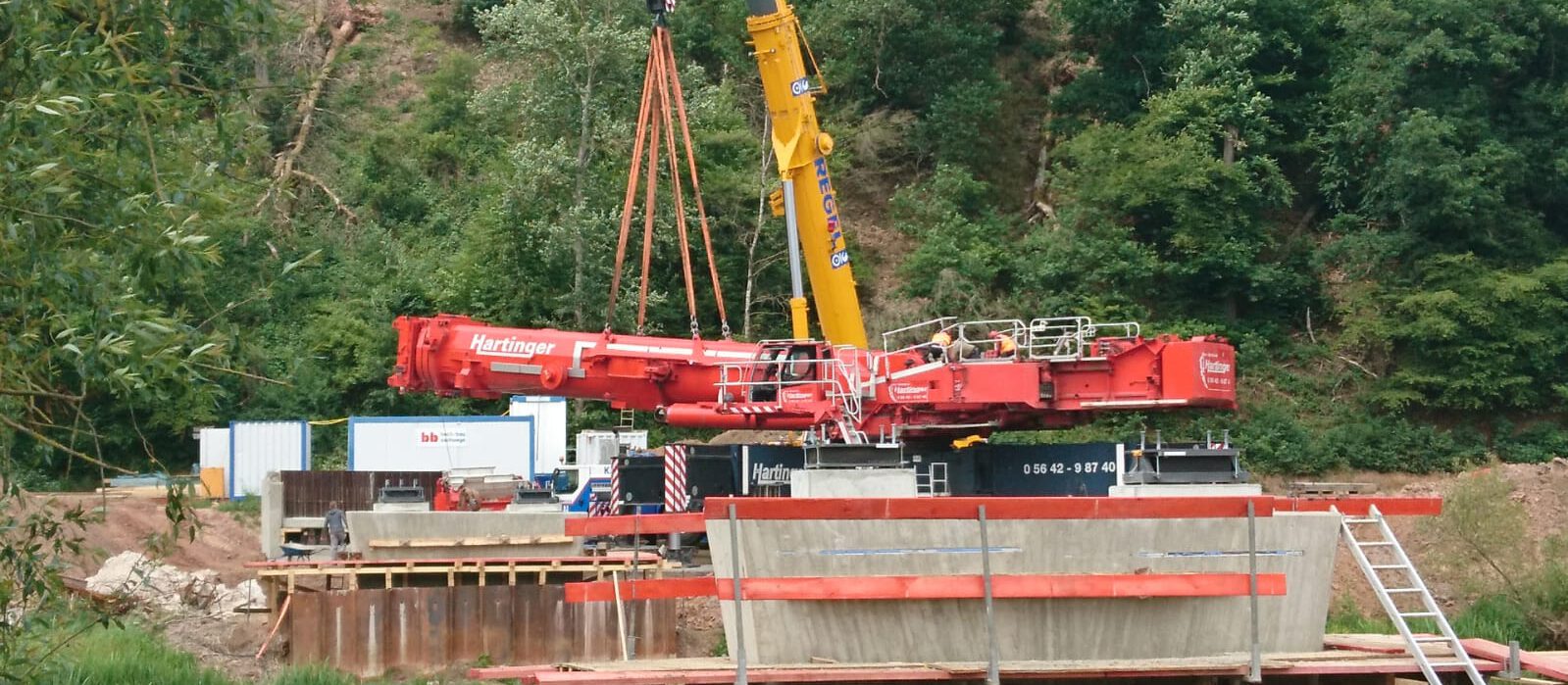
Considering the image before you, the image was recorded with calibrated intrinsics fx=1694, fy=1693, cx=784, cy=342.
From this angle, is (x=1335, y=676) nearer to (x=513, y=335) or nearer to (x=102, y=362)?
(x=102, y=362)

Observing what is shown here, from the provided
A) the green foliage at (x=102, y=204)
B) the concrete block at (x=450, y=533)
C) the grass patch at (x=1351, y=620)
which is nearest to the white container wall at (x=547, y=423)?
the concrete block at (x=450, y=533)

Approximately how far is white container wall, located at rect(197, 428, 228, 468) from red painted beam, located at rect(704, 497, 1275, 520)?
3054 centimetres

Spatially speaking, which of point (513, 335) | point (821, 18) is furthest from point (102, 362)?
point (821, 18)

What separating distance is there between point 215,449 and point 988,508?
3150 cm

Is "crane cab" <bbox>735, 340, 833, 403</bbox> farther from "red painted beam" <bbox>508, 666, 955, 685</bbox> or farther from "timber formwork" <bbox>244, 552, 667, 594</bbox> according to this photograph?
"red painted beam" <bbox>508, 666, 955, 685</bbox>

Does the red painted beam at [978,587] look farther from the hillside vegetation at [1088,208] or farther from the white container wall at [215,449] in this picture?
the white container wall at [215,449]

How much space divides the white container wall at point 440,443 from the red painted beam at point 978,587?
82.9ft

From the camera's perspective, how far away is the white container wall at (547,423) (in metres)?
37.7

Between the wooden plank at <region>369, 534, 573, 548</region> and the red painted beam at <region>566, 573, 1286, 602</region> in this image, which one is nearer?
the red painted beam at <region>566, 573, 1286, 602</region>

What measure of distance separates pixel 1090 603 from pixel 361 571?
1234 centimetres

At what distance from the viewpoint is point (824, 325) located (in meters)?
28.0

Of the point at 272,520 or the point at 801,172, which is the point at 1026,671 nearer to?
the point at 801,172

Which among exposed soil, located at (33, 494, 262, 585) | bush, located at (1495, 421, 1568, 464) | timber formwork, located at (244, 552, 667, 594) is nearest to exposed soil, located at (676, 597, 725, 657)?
timber formwork, located at (244, 552, 667, 594)

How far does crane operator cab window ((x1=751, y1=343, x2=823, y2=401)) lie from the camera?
80.9ft
